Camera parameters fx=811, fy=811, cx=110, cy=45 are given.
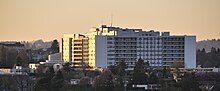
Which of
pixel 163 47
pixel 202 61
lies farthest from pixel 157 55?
pixel 202 61

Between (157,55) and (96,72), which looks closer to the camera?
(96,72)

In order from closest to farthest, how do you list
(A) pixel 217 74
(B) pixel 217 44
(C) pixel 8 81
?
(C) pixel 8 81 → (A) pixel 217 74 → (B) pixel 217 44

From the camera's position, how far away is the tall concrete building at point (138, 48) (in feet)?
219

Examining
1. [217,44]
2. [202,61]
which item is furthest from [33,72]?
[217,44]

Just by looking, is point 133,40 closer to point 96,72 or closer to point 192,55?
point 192,55

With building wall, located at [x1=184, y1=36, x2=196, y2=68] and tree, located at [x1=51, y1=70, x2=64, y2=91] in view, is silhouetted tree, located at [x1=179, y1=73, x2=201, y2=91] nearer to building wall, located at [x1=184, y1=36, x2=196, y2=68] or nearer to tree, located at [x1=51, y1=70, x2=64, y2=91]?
tree, located at [x1=51, y1=70, x2=64, y2=91]

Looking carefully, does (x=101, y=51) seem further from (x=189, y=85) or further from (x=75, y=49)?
(x=189, y=85)

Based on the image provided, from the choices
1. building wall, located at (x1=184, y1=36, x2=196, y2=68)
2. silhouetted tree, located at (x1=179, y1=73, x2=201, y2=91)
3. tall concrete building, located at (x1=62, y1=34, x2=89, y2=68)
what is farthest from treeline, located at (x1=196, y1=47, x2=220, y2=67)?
silhouetted tree, located at (x1=179, y1=73, x2=201, y2=91)

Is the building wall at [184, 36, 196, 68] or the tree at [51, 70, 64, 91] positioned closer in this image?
the tree at [51, 70, 64, 91]

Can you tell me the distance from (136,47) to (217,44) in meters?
65.9

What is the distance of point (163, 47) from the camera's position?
224 feet

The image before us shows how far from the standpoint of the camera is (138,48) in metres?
68.1

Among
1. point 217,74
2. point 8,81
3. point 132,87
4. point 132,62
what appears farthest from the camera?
point 132,62

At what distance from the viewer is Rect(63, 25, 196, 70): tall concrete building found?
6681 centimetres
